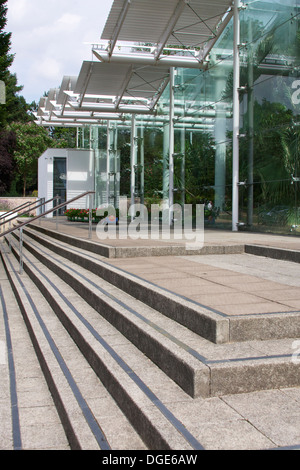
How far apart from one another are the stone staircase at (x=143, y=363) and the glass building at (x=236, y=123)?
24.9 ft

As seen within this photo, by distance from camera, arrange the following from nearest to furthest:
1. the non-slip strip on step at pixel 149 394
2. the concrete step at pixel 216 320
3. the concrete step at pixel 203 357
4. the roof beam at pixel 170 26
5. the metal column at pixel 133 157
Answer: the non-slip strip on step at pixel 149 394 → the concrete step at pixel 203 357 → the concrete step at pixel 216 320 → the roof beam at pixel 170 26 → the metal column at pixel 133 157

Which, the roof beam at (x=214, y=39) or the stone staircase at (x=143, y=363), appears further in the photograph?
the roof beam at (x=214, y=39)

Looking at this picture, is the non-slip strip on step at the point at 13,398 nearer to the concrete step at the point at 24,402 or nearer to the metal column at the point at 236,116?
the concrete step at the point at 24,402

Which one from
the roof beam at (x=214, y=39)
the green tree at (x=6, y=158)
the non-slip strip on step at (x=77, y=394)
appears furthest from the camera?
the green tree at (x=6, y=158)

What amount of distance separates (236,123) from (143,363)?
1145 centimetres

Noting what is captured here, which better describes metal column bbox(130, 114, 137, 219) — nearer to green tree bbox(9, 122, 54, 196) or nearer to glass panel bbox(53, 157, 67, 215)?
glass panel bbox(53, 157, 67, 215)

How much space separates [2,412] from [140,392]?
1.34m

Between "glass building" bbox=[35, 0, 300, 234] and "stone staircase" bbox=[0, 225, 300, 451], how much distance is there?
7600 mm

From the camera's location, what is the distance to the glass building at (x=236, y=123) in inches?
472

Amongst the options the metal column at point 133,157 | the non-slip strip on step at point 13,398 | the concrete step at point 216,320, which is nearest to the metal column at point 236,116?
the non-slip strip on step at point 13,398

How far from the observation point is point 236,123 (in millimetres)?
14211

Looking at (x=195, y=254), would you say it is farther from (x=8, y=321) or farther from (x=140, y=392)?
(x=140, y=392)

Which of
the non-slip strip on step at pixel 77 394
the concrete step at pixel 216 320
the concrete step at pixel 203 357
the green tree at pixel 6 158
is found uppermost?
the green tree at pixel 6 158
